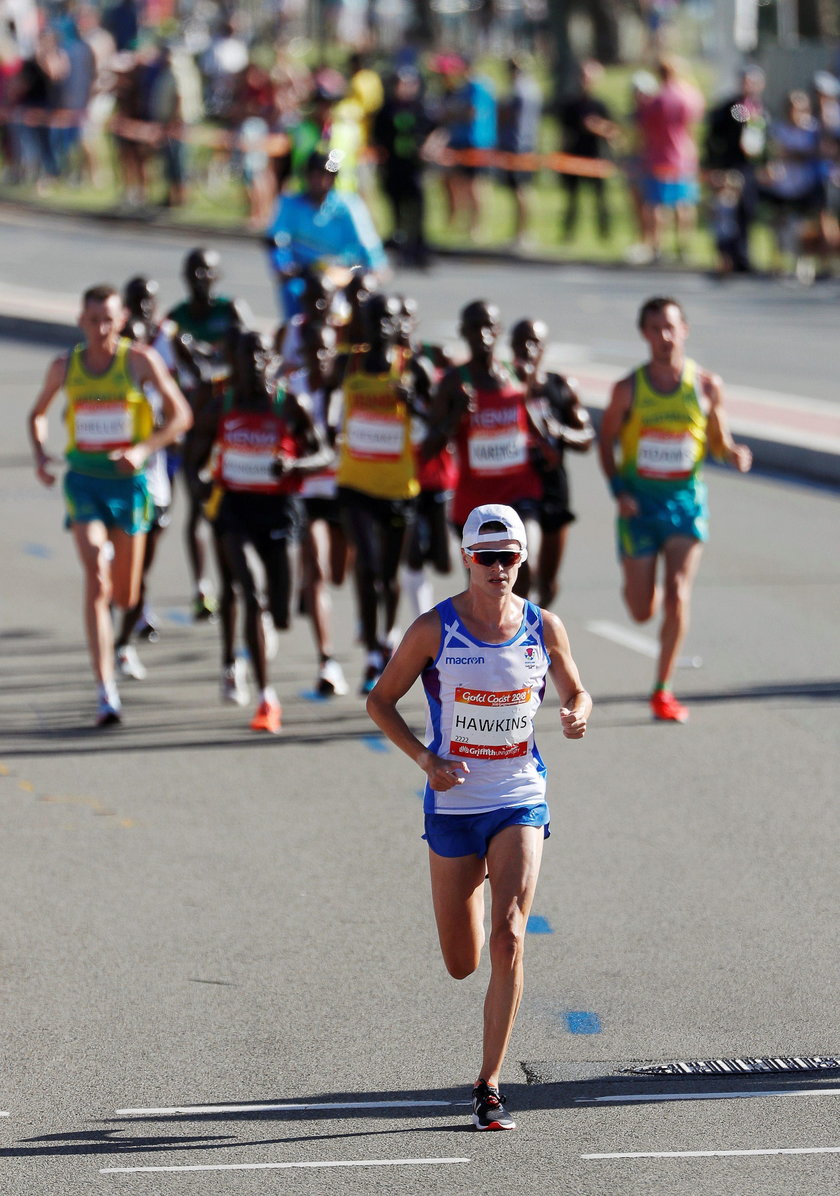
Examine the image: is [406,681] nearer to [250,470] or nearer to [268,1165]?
[268,1165]

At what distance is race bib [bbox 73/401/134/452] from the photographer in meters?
10.6

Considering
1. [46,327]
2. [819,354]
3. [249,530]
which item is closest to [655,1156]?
[249,530]

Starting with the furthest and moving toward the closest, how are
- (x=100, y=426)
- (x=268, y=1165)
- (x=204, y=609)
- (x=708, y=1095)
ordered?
(x=204, y=609), (x=100, y=426), (x=708, y=1095), (x=268, y=1165)

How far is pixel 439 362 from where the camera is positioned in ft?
36.6

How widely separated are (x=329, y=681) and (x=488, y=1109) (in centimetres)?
531

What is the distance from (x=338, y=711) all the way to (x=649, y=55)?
1391 inches

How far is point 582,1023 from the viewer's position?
709cm

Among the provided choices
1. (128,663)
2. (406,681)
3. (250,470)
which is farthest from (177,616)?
(406,681)

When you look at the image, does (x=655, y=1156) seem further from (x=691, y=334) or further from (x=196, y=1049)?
(x=691, y=334)

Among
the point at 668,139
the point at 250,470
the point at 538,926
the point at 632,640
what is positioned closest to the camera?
the point at 538,926

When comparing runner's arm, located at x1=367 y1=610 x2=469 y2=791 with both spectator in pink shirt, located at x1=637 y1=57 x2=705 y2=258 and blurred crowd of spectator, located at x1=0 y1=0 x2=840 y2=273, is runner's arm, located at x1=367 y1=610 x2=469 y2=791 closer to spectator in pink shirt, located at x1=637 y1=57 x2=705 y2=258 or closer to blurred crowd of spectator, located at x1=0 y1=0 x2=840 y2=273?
blurred crowd of spectator, located at x1=0 y1=0 x2=840 y2=273

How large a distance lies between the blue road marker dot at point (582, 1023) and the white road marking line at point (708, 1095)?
1.80 feet

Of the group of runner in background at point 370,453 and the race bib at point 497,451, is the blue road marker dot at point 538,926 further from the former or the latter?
the race bib at point 497,451

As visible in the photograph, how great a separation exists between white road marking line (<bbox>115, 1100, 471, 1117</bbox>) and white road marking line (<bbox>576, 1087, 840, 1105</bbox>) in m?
0.41
